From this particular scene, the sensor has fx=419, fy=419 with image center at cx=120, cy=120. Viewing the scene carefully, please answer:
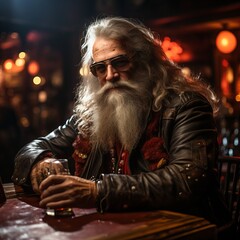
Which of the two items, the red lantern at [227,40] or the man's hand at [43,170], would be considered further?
the red lantern at [227,40]

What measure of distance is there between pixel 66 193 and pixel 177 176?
0.48 m

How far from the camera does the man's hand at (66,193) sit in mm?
1585

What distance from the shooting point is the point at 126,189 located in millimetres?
1671

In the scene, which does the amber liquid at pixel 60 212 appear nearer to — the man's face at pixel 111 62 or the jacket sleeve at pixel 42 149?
the jacket sleeve at pixel 42 149

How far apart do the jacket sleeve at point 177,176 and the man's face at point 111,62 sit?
41 centimetres

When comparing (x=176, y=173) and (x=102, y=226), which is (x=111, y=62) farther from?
(x=102, y=226)

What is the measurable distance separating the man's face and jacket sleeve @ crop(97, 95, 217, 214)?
414 millimetres

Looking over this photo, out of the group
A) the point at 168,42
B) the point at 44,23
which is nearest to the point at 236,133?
the point at 168,42

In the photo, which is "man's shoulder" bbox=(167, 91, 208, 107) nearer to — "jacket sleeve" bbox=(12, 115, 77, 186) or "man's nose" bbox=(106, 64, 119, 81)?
"man's nose" bbox=(106, 64, 119, 81)

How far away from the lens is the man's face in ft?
7.61

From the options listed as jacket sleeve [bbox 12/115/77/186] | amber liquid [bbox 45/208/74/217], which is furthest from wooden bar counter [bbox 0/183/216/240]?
jacket sleeve [bbox 12/115/77/186]

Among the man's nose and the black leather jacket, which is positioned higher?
the man's nose

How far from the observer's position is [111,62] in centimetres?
233

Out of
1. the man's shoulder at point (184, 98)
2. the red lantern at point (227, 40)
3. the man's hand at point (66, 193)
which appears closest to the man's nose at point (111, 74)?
the man's shoulder at point (184, 98)
